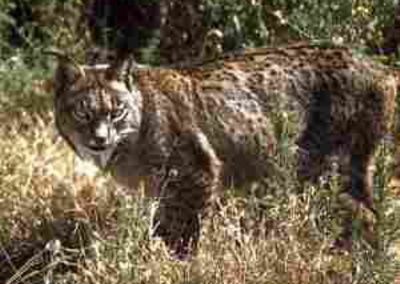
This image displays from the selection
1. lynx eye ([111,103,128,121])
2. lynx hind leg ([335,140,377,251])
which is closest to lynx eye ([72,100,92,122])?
lynx eye ([111,103,128,121])

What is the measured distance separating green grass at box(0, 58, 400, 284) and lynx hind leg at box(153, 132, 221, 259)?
16cm

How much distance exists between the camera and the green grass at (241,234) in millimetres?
6293

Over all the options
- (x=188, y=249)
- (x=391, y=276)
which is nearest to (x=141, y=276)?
(x=188, y=249)

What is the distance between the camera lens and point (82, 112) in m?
7.38

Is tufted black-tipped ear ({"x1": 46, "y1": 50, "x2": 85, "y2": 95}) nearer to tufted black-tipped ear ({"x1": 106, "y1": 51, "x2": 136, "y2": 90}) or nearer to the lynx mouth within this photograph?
tufted black-tipped ear ({"x1": 106, "y1": 51, "x2": 136, "y2": 90})

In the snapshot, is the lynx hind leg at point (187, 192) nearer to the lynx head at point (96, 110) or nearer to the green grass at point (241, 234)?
the green grass at point (241, 234)

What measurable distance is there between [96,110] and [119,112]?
0.13 meters

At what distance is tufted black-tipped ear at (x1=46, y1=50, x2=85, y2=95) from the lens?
752 cm

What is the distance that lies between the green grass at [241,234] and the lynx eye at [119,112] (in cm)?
49

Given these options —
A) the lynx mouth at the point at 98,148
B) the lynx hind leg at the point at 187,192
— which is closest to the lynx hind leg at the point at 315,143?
the lynx hind leg at the point at 187,192

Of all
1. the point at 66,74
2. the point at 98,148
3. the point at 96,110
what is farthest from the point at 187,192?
the point at 66,74

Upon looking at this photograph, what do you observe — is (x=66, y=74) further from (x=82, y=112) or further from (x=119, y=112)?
(x=119, y=112)

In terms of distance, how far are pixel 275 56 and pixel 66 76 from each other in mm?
1260

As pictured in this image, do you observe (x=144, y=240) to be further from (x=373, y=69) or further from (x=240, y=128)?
(x=373, y=69)
